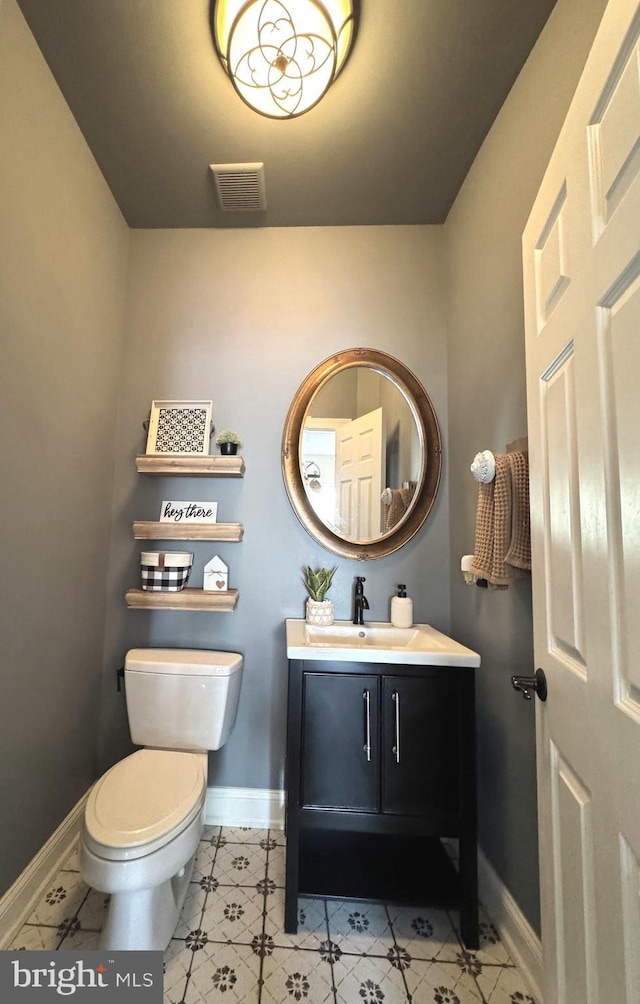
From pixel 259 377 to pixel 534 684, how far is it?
160 centimetres

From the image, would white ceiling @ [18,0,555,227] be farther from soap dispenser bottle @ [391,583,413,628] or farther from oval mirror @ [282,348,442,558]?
soap dispenser bottle @ [391,583,413,628]

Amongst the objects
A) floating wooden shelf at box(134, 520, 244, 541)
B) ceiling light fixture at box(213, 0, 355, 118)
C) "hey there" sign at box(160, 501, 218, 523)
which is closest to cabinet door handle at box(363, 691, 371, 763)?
floating wooden shelf at box(134, 520, 244, 541)

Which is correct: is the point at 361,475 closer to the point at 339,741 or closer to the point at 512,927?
the point at 339,741

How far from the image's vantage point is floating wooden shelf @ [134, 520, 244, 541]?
166 centimetres

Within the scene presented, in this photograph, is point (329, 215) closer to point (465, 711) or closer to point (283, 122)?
point (283, 122)

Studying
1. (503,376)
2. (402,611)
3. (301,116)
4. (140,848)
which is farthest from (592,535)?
(301,116)

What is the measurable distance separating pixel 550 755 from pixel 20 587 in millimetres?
1530

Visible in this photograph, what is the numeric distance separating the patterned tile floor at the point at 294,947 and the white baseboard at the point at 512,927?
0.11ft

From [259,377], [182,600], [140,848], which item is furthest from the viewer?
[259,377]

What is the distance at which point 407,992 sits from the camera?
1039 millimetres

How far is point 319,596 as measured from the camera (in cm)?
167

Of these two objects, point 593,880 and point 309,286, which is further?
point 309,286

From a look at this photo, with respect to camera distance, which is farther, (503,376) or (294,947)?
(503,376)

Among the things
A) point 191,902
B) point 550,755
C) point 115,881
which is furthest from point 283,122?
point 191,902
